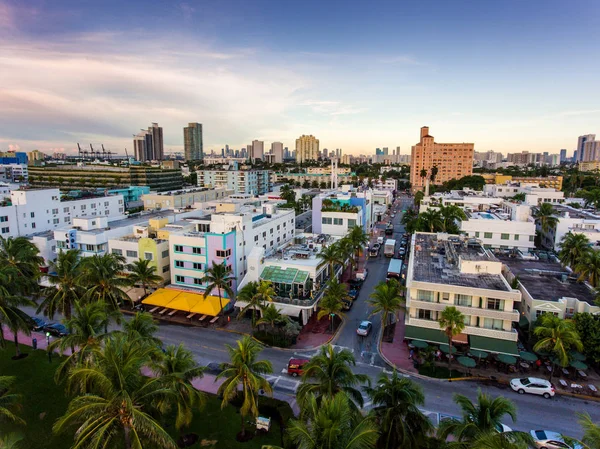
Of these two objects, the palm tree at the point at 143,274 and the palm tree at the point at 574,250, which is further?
the palm tree at the point at 574,250

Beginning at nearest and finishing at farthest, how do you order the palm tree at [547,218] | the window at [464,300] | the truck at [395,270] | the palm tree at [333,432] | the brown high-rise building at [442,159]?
1. the palm tree at [333,432]
2. the window at [464,300]
3. the truck at [395,270]
4. the palm tree at [547,218]
5. the brown high-rise building at [442,159]

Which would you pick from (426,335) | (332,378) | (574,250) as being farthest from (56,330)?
(574,250)

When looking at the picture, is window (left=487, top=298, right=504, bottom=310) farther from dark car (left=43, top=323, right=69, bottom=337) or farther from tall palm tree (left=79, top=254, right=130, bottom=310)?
dark car (left=43, top=323, right=69, bottom=337)

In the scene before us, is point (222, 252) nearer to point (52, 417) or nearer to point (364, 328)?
point (364, 328)

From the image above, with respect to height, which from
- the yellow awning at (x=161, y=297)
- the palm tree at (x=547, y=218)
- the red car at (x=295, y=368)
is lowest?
the red car at (x=295, y=368)

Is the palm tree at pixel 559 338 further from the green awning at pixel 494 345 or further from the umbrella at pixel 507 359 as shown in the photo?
the green awning at pixel 494 345

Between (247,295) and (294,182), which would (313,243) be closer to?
(247,295)

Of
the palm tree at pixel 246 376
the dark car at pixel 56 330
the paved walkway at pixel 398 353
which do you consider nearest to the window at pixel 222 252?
the dark car at pixel 56 330
